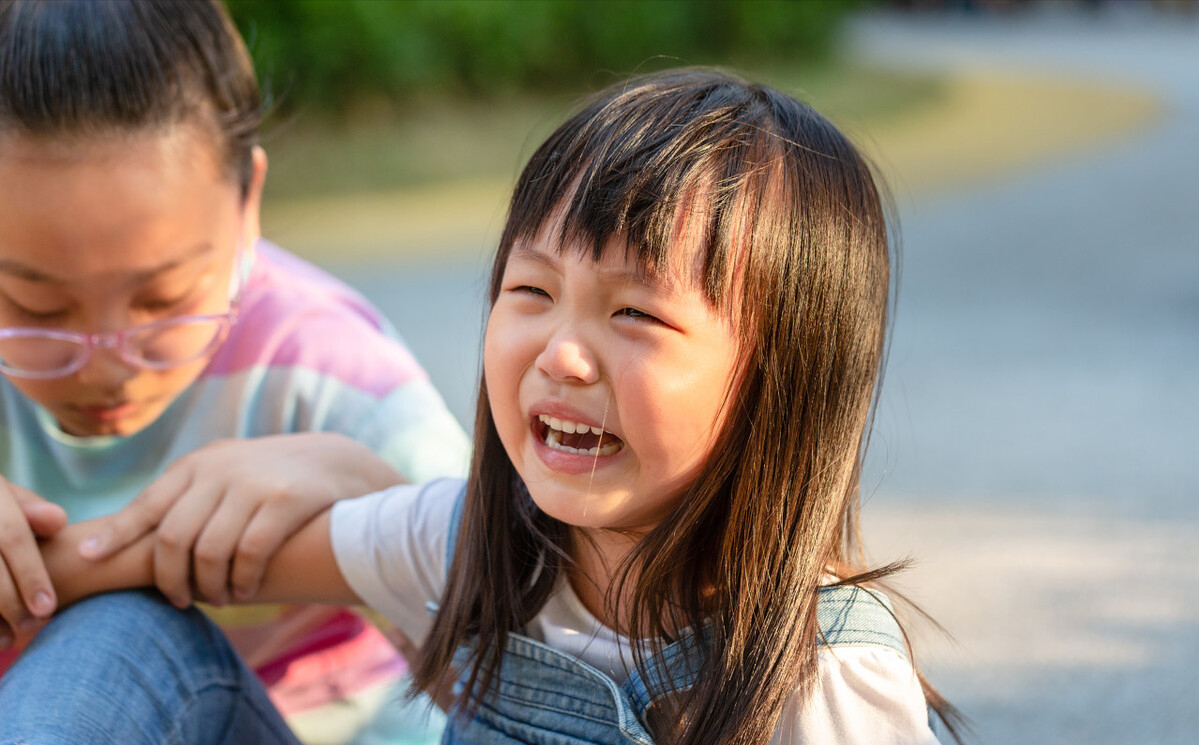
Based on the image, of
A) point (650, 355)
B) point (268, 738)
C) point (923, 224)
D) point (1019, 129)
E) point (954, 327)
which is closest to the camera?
point (650, 355)

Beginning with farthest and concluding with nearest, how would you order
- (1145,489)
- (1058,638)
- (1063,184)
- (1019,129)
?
(1019,129) → (1063,184) → (1145,489) → (1058,638)

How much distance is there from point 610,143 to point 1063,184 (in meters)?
5.81

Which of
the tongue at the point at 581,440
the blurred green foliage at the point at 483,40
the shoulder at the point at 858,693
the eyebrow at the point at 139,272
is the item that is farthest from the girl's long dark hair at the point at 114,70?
the blurred green foliage at the point at 483,40

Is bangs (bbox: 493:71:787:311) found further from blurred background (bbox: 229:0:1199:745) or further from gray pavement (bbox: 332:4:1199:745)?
gray pavement (bbox: 332:4:1199:745)

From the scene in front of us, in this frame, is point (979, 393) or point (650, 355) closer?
point (650, 355)

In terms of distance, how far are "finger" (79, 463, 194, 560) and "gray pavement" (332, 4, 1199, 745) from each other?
430 mm

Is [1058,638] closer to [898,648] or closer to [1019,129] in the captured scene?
[898,648]

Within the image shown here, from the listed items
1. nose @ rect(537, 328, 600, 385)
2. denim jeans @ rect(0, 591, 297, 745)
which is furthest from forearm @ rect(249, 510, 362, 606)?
nose @ rect(537, 328, 600, 385)

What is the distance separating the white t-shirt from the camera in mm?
1179

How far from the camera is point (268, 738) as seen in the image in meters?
1.56

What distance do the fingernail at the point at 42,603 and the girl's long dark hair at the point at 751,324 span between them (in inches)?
24.9

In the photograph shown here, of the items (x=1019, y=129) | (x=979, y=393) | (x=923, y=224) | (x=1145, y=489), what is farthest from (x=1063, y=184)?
(x=1145, y=489)

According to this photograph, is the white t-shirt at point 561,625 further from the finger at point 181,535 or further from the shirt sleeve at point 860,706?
the finger at point 181,535

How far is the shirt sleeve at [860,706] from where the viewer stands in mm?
1174
